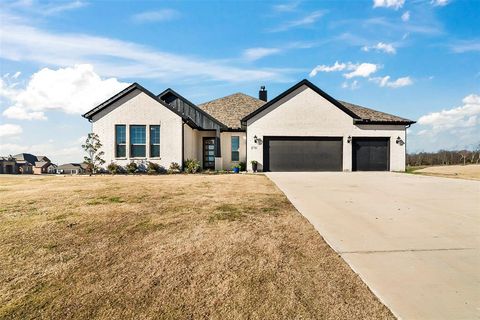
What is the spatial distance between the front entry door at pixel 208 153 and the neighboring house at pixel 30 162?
17424 mm

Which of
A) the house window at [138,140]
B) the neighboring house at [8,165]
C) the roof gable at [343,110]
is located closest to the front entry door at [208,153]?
the roof gable at [343,110]

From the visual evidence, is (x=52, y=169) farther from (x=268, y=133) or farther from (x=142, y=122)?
(x=268, y=133)

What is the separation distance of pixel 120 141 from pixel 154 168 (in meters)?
2.90

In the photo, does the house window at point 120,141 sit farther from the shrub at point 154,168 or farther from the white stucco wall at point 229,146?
the white stucco wall at point 229,146

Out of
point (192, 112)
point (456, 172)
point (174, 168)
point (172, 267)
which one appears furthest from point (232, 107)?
point (172, 267)

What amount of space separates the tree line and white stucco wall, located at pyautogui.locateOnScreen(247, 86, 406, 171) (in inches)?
638

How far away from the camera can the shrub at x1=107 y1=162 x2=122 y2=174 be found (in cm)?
1677

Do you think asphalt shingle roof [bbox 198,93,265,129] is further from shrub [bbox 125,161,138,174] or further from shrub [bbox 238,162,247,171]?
shrub [bbox 125,161,138,174]

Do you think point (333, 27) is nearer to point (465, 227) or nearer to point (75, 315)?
point (465, 227)

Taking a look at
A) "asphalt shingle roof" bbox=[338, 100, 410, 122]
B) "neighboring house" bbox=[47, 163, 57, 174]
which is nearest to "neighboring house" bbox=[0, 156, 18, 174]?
"neighboring house" bbox=[47, 163, 57, 174]

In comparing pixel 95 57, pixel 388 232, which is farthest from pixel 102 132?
pixel 388 232

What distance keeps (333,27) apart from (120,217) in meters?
11.5

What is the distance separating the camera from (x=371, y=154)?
1936 cm

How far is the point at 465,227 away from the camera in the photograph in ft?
17.6
